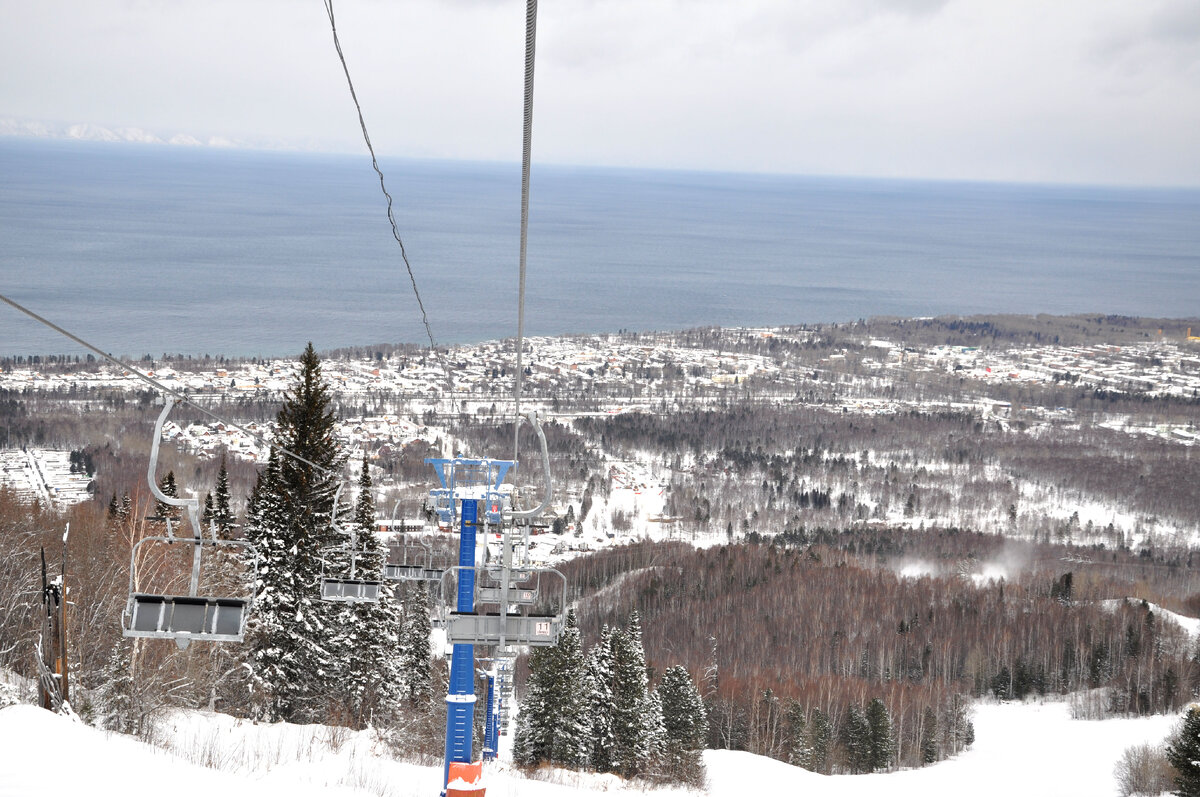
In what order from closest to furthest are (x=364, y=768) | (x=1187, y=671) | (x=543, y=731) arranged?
(x=364, y=768) < (x=543, y=731) < (x=1187, y=671)

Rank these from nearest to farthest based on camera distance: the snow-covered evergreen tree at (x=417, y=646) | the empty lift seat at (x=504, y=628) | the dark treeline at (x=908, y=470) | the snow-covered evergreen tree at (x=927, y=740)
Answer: the empty lift seat at (x=504, y=628)
the snow-covered evergreen tree at (x=417, y=646)
the snow-covered evergreen tree at (x=927, y=740)
the dark treeline at (x=908, y=470)

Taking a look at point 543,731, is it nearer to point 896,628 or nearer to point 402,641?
point 402,641

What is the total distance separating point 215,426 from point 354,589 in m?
65.2

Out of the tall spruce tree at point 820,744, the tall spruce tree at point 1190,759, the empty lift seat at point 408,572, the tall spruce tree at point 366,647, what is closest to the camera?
the empty lift seat at point 408,572

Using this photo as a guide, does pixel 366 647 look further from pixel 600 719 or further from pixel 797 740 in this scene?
pixel 797 740

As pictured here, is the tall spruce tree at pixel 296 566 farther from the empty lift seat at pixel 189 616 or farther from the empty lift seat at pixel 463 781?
the empty lift seat at pixel 189 616

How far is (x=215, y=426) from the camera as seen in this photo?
70875 mm

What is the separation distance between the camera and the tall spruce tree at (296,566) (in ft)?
55.5

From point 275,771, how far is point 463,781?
7.60ft

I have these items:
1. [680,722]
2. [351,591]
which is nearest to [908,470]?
[680,722]

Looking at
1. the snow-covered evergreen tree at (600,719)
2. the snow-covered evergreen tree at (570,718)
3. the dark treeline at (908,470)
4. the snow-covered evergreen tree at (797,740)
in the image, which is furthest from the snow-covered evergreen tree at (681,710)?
the dark treeline at (908,470)

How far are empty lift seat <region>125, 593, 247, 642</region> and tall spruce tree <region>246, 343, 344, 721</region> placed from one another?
10589 mm

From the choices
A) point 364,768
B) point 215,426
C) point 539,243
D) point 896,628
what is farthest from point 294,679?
point 539,243

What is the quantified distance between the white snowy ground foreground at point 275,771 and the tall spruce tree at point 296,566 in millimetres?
2401
